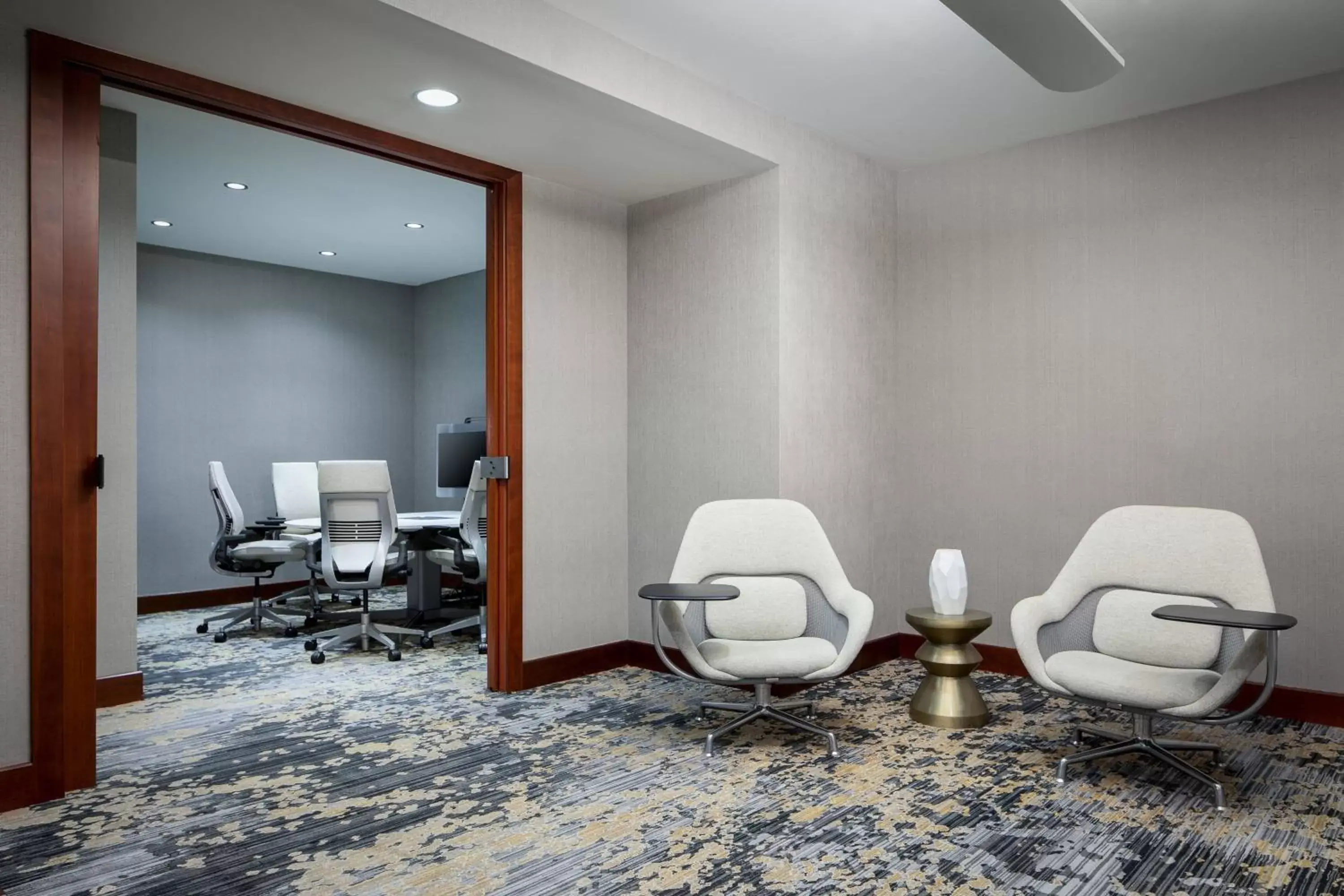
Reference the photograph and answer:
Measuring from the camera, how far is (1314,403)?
3898 millimetres

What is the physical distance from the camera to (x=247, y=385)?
25.1 feet

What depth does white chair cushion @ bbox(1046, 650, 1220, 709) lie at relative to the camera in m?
2.87

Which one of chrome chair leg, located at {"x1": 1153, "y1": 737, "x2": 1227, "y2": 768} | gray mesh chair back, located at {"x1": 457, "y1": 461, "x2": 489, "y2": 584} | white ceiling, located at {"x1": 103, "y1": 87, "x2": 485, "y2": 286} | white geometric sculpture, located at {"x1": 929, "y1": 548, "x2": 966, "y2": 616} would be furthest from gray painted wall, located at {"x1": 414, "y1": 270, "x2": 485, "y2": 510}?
chrome chair leg, located at {"x1": 1153, "y1": 737, "x2": 1227, "y2": 768}

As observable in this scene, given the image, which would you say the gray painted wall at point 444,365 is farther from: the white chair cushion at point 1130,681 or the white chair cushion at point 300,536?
the white chair cushion at point 1130,681

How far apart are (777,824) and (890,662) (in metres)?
2.51

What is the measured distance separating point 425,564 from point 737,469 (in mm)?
2725

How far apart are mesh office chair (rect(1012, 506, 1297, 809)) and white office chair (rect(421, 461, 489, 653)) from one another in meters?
3.34

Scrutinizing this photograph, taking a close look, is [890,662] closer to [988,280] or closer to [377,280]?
[988,280]

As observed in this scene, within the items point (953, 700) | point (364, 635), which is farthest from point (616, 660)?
point (953, 700)

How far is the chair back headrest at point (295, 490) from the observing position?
24.3 feet

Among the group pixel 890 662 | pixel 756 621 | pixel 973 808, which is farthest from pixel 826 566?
pixel 890 662

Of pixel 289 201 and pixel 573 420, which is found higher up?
pixel 289 201

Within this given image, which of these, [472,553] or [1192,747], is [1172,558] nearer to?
[1192,747]

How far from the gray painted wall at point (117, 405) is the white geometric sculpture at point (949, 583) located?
369 cm
